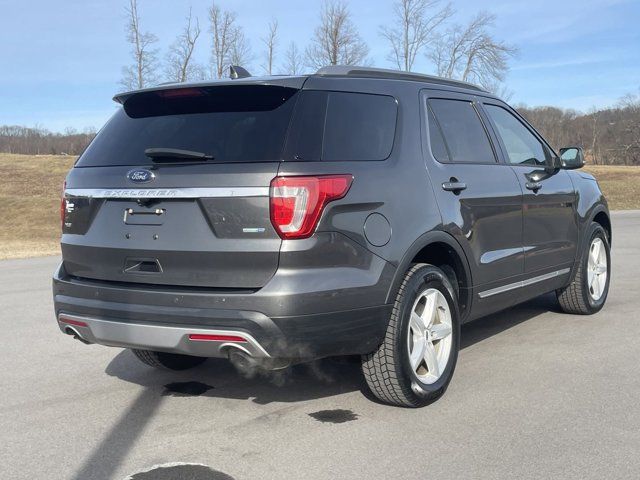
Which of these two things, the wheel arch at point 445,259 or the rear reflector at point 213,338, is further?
the wheel arch at point 445,259

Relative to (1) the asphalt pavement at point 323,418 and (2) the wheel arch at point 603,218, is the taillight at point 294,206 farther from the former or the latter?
(2) the wheel arch at point 603,218

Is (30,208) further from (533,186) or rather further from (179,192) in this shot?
(179,192)

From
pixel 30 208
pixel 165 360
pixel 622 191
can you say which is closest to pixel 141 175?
pixel 165 360

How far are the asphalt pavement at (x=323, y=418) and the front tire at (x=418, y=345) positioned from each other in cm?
15

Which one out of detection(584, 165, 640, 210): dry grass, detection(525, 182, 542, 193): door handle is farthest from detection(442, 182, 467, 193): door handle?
detection(584, 165, 640, 210): dry grass

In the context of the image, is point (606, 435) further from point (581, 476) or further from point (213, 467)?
point (213, 467)

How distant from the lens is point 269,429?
3736mm

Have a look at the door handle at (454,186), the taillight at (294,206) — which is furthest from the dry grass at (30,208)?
the taillight at (294,206)

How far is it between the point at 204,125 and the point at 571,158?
3547mm

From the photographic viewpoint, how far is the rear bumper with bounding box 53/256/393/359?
332 cm

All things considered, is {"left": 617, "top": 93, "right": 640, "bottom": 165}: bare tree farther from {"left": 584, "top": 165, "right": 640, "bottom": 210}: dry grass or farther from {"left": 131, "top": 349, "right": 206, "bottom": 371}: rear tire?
{"left": 131, "top": 349, "right": 206, "bottom": 371}: rear tire

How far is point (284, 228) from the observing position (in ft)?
10.9

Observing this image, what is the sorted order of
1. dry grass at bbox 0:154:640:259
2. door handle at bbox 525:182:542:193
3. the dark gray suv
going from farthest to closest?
dry grass at bbox 0:154:640:259
door handle at bbox 525:182:542:193
the dark gray suv

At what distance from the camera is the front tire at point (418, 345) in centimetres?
379
